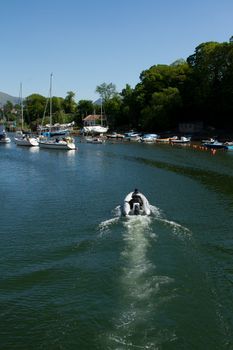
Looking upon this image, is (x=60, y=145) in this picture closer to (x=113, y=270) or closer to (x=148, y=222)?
(x=148, y=222)

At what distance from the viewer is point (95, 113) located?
185125 millimetres

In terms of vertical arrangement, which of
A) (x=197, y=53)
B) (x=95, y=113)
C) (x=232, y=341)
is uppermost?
(x=197, y=53)

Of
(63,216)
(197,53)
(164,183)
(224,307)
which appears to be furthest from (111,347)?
(197,53)

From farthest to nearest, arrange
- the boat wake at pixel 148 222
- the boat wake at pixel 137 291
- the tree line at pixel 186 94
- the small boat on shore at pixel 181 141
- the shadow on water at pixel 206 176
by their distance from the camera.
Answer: the tree line at pixel 186 94 → the small boat on shore at pixel 181 141 → the shadow on water at pixel 206 176 → the boat wake at pixel 148 222 → the boat wake at pixel 137 291

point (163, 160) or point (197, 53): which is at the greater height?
point (197, 53)

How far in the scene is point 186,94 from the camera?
394 ft

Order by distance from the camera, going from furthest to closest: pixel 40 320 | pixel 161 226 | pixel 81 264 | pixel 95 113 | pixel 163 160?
pixel 95 113, pixel 163 160, pixel 161 226, pixel 81 264, pixel 40 320

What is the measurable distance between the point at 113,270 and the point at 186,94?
346 feet

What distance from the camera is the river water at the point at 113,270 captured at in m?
14.8

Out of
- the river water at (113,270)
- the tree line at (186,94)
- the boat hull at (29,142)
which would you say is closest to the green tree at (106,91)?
the tree line at (186,94)

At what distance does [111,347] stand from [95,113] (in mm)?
174351

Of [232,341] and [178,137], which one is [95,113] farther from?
[232,341]

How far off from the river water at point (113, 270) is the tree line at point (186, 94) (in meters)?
72.8

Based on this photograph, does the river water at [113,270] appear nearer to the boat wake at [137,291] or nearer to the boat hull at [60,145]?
the boat wake at [137,291]
